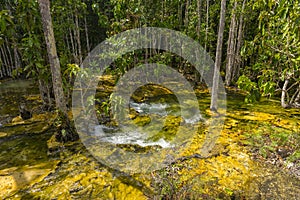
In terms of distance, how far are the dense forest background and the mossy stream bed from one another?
1091 mm

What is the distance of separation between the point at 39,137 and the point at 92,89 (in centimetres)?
521

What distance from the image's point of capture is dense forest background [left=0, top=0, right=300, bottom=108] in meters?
3.12

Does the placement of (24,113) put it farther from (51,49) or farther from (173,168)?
(173,168)

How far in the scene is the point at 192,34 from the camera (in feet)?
35.7

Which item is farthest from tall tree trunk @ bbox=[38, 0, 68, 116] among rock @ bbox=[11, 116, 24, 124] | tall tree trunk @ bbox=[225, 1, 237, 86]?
tall tree trunk @ bbox=[225, 1, 237, 86]

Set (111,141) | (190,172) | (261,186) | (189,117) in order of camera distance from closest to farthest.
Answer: (261,186) < (190,172) < (111,141) < (189,117)

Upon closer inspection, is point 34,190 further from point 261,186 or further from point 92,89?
point 92,89

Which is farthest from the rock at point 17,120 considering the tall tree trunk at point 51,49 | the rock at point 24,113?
the tall tree trunk at point 51,49

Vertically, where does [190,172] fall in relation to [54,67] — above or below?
below

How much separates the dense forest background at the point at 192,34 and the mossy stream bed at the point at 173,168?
1.09 m

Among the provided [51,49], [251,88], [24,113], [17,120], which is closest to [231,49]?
[251,88]

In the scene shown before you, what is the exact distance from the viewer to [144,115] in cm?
692

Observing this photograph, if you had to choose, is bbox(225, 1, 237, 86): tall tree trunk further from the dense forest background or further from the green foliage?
the green foliage

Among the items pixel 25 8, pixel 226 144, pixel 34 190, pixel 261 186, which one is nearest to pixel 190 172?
pixel 261 186
